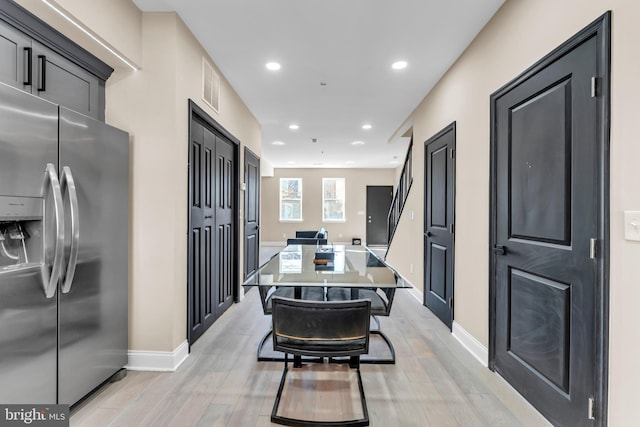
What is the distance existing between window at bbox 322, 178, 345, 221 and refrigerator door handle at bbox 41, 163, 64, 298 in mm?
9121

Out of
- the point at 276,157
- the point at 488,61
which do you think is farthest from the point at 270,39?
the point at 276,157

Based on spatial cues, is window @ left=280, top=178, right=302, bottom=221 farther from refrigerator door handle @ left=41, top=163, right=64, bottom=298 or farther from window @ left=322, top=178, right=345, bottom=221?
refrigerator door handle @ left=41, top=163, right=64, bottom=298

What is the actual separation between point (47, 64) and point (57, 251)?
111 centimetres

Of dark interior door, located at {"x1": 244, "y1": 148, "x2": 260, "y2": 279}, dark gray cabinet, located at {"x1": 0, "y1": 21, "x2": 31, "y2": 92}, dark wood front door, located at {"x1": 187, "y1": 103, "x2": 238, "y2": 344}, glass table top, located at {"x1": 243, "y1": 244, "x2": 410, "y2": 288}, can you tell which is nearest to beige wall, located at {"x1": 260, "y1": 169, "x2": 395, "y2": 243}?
dark interior door, located at {"x1": 244, "y1": 148, "x2": 260, "y2": 279}

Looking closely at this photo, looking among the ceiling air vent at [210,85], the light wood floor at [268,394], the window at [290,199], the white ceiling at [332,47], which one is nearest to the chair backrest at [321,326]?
the light wood floor at [268,394]

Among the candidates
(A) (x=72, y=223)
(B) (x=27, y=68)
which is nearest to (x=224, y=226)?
(A) (x=72, y=223)

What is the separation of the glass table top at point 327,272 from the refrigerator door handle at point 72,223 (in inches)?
38.4

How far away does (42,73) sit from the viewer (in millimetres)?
1767

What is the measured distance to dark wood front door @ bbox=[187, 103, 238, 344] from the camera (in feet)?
9.00

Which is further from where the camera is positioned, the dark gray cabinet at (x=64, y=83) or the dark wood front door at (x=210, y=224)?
the dark wood front door at (x=210, y=224)

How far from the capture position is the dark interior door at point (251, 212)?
452 centimetres

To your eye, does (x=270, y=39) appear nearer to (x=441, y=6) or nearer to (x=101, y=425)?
(x=441, y=6)

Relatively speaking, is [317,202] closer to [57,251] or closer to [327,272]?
[327,272]

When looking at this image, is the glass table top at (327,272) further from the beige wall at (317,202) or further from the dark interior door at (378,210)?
the dark interior door at (378,210)
